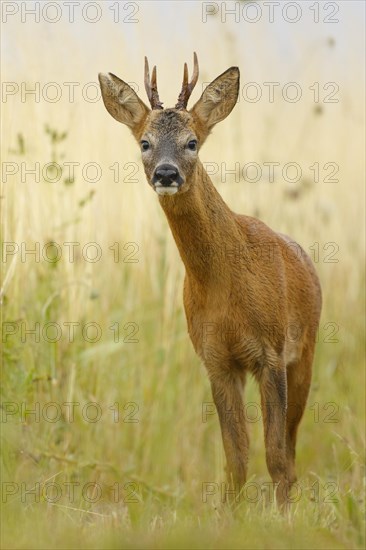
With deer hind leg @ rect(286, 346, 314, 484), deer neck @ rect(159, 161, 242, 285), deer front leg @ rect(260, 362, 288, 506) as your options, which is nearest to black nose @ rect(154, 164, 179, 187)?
deer neck @ rect(159, 161, 242, 285)

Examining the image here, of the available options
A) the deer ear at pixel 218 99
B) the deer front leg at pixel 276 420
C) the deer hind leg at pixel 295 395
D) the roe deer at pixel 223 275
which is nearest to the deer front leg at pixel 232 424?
the roe deer at pixel 223 275

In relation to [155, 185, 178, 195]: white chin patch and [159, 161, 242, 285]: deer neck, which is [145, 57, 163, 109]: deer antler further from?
[155, 185, 178, 195]: white chin patch

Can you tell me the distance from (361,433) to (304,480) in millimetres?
520

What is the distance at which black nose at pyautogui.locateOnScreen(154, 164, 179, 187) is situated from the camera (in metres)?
6.49

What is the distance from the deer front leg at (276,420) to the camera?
278 inches

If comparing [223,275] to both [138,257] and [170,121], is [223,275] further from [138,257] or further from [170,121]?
[138,257]

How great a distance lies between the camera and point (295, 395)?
7910 mm

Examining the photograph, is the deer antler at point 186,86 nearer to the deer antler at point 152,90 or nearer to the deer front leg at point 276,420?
the deer antler at point 152,90

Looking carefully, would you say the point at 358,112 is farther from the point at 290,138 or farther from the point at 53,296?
the point at 53,296

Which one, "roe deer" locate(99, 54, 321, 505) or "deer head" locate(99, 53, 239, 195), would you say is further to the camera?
"roe deer" locate(99, 54, 321, 505)

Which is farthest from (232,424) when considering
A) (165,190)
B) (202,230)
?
(165,190)

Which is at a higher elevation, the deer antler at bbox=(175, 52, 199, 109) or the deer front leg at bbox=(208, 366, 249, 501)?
the deer antler at bbox=(175, 52, 199, 109)

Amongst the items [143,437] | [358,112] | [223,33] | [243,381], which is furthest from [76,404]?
[358,112]

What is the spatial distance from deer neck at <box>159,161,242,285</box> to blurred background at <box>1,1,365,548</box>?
1155 mm
